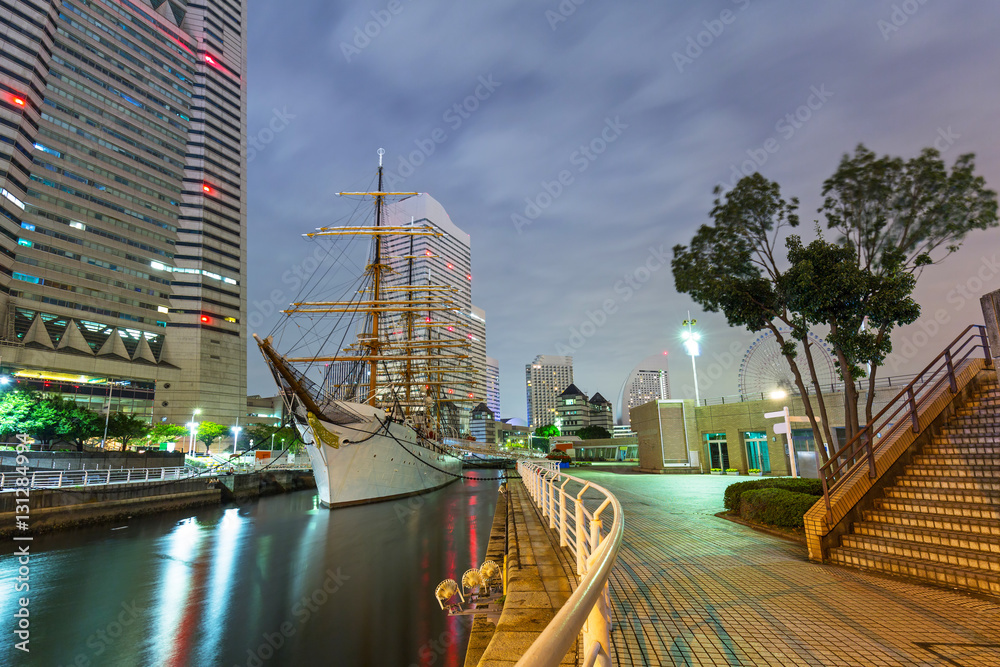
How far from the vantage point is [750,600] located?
5215 millimetres

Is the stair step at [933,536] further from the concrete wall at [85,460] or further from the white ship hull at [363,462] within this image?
the concrete wall at [85,460]

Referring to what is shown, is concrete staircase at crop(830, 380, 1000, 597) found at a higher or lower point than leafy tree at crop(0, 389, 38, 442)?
lower

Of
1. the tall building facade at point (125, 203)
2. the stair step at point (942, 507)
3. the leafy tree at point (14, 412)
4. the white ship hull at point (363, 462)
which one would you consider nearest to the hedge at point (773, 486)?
the stair step at point (942, 507)

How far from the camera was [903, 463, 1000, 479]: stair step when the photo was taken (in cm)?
716

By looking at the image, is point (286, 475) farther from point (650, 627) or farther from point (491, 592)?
point (650, 627)

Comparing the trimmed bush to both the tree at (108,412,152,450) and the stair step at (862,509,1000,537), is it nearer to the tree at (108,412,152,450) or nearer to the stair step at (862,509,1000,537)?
the stair step at (862,509,1000,537)

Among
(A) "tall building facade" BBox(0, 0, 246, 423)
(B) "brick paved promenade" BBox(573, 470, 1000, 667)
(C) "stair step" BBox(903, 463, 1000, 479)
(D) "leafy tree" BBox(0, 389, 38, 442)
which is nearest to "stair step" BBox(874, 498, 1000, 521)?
(C) "stair step" BBox(903, 463, 1000, 479)

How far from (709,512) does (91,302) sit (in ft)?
285

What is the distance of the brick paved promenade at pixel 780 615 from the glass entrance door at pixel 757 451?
24524 millimetres

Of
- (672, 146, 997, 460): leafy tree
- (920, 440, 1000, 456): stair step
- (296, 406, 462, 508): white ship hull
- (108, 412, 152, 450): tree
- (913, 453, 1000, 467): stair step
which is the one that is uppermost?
(672, 146, 997, 460): leafy tree

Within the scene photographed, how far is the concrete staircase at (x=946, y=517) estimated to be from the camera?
234 inches

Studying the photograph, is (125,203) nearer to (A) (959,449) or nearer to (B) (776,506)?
(B) (776,506)

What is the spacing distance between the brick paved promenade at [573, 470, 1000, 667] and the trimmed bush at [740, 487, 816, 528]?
187 cm

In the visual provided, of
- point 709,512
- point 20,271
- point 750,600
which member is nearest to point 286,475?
point 709,512
